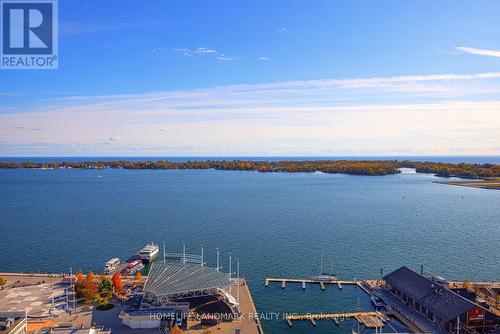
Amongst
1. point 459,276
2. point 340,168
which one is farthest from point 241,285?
point 340,168

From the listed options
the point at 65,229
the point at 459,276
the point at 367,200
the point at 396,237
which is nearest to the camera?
the point at 459,276

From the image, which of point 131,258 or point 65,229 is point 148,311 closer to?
point 131,258

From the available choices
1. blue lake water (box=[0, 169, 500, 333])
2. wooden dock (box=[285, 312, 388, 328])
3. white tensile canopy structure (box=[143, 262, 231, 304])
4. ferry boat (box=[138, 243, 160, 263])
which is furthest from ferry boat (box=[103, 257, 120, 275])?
wooden dock (box=[285, 312, 388, 328])

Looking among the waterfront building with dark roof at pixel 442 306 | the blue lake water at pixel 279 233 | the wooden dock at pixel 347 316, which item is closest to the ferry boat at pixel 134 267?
the blue lake water at pixel 279 233

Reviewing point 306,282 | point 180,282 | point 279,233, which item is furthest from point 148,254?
point 279,233

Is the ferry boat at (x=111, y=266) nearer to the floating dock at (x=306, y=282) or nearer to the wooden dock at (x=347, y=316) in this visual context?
the floating dock at (x=306, y=282)
